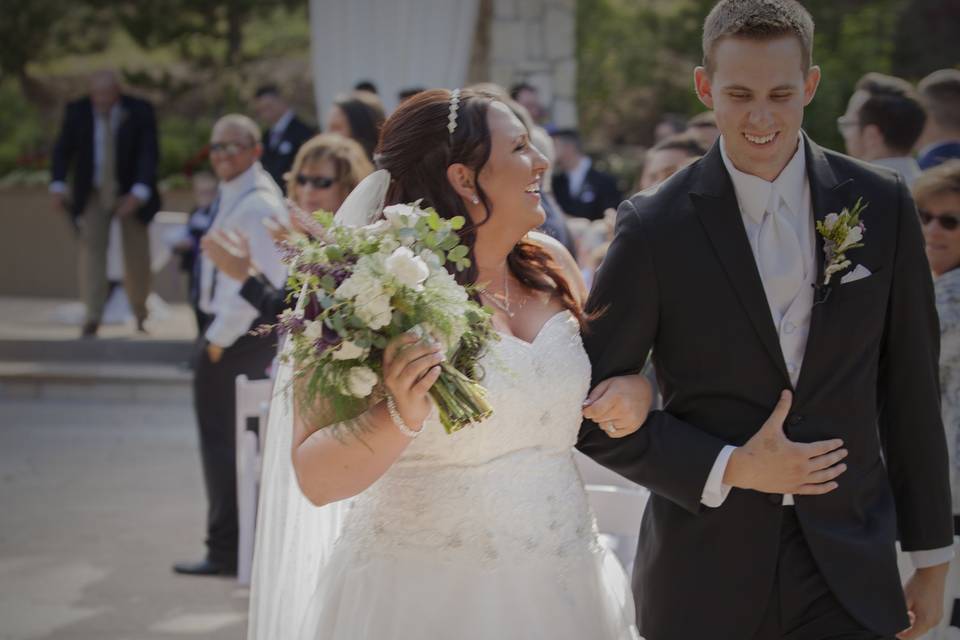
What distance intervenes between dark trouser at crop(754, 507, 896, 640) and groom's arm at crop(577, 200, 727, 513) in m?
0.25

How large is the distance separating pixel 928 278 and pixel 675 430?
2.26 feet

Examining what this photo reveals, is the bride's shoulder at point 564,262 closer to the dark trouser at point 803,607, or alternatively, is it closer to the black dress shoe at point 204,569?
the dark trouser at point 803,607

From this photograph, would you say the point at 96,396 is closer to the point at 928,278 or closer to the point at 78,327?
the point at 78,327

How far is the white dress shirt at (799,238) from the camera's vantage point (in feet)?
10.0

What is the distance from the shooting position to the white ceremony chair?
6168 mm

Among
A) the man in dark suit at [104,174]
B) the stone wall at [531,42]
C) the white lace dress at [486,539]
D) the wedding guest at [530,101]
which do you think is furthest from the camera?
the stone wall at [531,42]

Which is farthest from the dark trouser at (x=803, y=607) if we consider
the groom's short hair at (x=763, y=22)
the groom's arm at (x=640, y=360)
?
the groom's short hair at (x=763, y=22)

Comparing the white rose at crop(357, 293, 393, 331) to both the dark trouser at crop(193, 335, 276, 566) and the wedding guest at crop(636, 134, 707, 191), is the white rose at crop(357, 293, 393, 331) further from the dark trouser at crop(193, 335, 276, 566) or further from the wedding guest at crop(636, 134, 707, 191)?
the dark trouser at crop(193, 335, 276, 566)

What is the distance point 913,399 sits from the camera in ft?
10.3

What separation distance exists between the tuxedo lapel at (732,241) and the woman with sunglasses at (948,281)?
4.63 feet

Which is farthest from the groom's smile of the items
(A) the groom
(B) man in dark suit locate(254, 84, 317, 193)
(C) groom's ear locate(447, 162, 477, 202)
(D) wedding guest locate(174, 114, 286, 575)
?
(B) man in dark suit locate(254, 84, 317, 193)

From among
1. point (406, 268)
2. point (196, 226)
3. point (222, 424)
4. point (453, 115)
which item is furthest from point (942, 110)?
point (196, 226)

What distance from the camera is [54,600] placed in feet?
21.4

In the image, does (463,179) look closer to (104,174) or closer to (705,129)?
(705,129)
